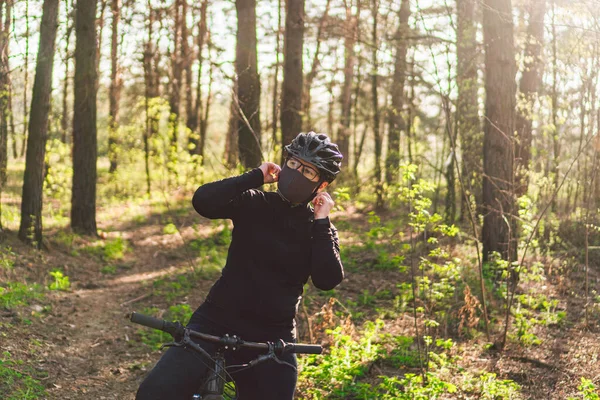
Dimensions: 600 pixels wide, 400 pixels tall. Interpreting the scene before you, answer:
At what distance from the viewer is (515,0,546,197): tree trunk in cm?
1134

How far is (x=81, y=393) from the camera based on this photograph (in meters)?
6.62

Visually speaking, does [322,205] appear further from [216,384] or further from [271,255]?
[216,384]

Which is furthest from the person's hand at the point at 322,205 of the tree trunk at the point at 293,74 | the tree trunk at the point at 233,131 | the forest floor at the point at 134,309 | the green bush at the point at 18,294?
the tree trunk at the point at 293,74

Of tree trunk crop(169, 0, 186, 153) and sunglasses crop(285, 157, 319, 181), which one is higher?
tree trunk crop(169, 0, 186, 153)

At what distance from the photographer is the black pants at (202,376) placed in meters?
3.33

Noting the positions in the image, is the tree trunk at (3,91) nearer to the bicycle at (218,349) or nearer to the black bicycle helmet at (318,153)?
the black bicycle helmet at (318,153)

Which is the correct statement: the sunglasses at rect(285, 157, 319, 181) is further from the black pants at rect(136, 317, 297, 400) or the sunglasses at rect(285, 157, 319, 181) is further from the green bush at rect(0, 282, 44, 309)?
the green bush at rect(0, 282, 44, 309)

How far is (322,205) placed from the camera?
4.00 meters

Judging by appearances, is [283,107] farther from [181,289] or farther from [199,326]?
[199,326]

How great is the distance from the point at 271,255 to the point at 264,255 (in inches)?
1.7

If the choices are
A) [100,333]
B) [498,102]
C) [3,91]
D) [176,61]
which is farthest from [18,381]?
[176,61]

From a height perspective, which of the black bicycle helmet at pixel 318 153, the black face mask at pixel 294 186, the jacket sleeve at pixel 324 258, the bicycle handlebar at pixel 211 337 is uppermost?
the black bicycle helmet at pixel 318 153

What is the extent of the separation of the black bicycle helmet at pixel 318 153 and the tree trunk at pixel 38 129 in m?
9.52

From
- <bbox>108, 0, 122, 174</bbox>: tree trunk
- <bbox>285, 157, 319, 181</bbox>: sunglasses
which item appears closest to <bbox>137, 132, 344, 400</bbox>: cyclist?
<bbox>285, 157, 319, 181</bbox>: sunglasses
